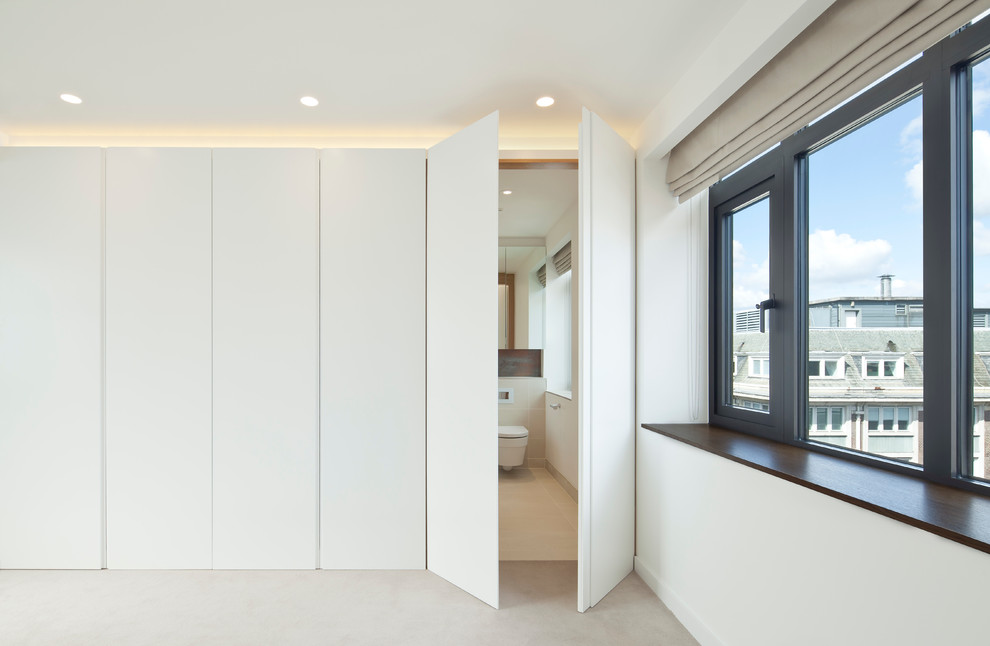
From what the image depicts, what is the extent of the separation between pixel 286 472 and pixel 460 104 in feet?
7.65

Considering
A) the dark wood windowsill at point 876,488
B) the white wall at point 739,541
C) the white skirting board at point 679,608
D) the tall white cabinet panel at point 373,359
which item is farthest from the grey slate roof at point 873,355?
the tall white cabinet panel at point 373,359

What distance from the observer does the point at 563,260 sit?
480 centimetres

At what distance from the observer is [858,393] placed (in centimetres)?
186

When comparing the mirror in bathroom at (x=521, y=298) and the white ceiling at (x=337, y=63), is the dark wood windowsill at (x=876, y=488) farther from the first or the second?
the mirror in bathroom at (x=521, y=298)

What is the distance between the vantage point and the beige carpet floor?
217cm

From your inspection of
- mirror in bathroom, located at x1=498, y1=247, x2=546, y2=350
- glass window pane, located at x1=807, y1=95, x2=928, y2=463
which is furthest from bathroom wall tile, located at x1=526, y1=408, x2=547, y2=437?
glass window pane, located at x1=807, y1=95, x2=928, y2=463

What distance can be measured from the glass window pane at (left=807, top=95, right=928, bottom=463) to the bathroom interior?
6.71ft

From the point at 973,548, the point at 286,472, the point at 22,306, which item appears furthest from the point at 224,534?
the point at 973,548

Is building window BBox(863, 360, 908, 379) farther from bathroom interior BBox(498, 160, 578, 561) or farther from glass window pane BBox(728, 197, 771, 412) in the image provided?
bathroom interior BBox(498, 160, 578, 561)

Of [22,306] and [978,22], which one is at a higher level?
[978,22]

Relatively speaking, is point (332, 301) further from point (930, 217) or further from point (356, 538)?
point (930, 217)

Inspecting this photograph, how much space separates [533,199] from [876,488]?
329 centimetres

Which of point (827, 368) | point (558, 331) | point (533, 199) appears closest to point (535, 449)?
point (558, 331)

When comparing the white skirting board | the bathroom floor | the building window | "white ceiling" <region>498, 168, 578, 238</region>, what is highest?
"white ceiling" <region>498, 168, 578, 238</region>
